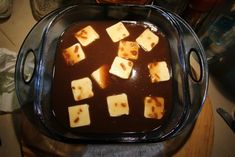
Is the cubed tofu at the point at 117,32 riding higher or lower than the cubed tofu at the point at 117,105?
higher

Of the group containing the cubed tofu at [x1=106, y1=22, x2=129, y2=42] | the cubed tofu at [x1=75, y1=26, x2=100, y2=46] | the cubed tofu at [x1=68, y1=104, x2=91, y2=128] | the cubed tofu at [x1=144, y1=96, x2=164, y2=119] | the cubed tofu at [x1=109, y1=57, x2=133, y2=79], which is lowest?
the cubed tofu at [x1=68, y1=104, x2=91, y2=128]

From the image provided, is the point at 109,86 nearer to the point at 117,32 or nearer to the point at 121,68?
the point at 121,68

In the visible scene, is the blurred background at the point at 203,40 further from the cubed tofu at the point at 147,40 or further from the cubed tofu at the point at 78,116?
the cubed tofu at the point at 78,116

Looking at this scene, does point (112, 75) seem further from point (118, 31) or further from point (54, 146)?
point (54, 146)

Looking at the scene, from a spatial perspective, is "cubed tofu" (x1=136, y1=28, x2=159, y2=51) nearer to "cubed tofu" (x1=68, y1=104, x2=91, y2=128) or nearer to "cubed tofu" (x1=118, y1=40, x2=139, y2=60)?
"cubed tofu" (x1=118, y1=40, x2=139, y2=60)

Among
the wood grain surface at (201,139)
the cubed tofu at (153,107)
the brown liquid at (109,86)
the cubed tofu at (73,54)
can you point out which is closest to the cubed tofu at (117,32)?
the brown liquid at (109,86)

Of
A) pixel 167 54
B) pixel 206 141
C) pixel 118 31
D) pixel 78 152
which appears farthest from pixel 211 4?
pixel 78 152

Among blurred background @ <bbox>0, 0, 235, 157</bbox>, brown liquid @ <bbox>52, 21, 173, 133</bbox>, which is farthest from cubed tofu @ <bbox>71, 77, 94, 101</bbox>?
blurred background @ <bbox>0, 0, 235, 157</bbox>
